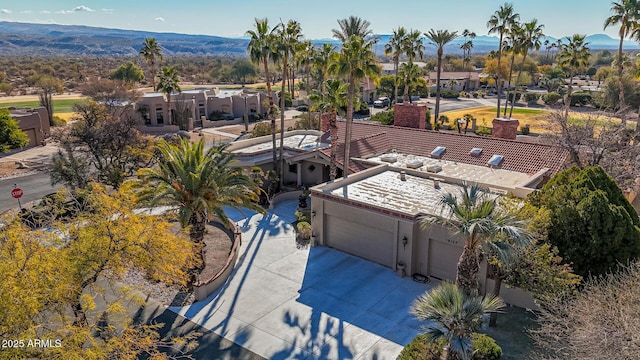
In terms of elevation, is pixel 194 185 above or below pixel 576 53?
below

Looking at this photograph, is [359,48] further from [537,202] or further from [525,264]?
[525,264]

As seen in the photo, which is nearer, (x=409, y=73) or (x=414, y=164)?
(x=414, y=164)

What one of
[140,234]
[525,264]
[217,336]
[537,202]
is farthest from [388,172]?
[140,234]

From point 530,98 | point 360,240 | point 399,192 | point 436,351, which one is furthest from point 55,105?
point 436,351

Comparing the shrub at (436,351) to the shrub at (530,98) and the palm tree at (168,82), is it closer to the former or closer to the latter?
the palm tree at (168,82)

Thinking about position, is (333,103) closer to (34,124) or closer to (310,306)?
(310,306)

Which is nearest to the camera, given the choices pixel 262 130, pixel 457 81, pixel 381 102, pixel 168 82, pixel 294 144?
pixel 294 144

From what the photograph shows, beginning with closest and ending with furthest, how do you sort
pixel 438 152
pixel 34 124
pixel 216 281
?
pixel 216 281
pixel 438 152
pixel 34 124
